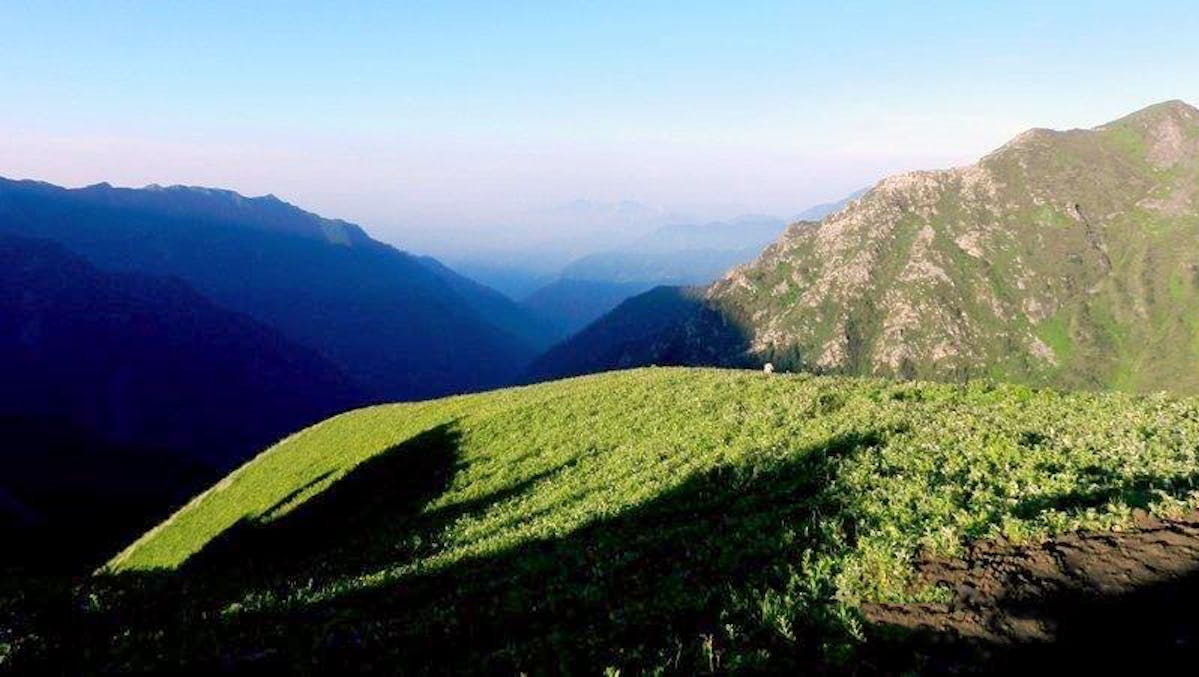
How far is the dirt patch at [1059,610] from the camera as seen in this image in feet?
28.5

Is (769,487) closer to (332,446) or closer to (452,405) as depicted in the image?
(452,405)

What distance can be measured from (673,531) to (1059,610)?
26.9 ft

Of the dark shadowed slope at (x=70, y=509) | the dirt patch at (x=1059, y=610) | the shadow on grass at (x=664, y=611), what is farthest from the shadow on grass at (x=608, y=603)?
the dark shadowed slope at (x=70, y=509)

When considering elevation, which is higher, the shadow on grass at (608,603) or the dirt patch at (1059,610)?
the dirt patch at (1059,610)

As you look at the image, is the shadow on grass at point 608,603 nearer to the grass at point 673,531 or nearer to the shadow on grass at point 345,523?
the grass at point 673,531

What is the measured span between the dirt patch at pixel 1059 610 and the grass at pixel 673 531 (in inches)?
17.0

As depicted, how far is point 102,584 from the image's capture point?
18.3 metres

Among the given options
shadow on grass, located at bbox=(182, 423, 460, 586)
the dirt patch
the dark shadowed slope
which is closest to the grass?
shadow on grass, located at bbox=(182, 423, 460, 586)

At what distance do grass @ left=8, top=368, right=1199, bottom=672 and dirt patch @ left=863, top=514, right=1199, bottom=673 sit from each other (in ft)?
1.42

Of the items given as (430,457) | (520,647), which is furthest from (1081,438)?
(430,457)

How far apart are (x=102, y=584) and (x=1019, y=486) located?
22659 millimetres

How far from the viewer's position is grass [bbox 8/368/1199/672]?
11031 mm

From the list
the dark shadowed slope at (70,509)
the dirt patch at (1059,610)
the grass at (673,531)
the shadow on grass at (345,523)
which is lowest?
the dark shadowed slope at (70,509)

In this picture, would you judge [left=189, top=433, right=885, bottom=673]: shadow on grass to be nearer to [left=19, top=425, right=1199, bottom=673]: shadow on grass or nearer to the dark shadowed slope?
[left=19, top=425, right=1199, bottom=673]: shadow on grass
